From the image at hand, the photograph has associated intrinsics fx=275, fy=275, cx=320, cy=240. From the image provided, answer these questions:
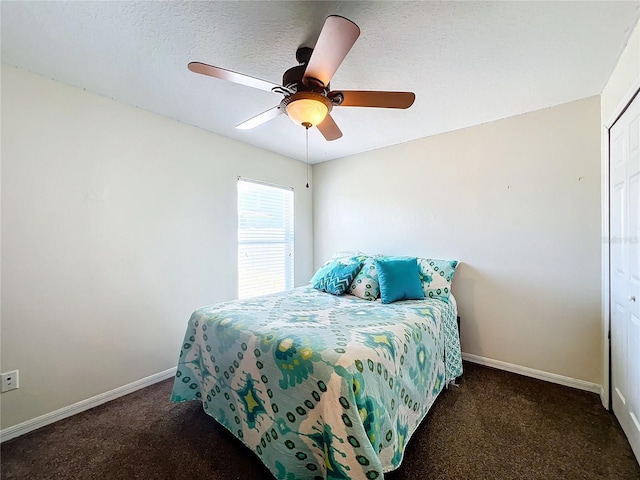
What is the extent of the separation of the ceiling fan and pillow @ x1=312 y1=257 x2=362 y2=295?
1.50 meters

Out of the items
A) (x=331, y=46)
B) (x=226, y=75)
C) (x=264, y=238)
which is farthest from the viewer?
(x=264, y=238)

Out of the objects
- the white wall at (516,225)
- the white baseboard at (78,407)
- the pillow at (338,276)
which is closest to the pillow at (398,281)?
the pillow at (338,276)

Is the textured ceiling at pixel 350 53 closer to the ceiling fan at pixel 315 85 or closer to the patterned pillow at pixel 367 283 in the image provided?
the ceiling fan at pixel 315 85

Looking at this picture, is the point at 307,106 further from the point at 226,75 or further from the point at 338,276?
the point at 338,276

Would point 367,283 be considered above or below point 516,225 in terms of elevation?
below

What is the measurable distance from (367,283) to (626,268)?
1674 mm

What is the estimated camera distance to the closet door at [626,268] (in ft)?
4.97

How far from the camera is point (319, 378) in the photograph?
1238 millimetres

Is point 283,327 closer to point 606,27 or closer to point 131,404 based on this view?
point 131,404

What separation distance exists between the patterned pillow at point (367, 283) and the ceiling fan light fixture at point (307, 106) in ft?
4.91

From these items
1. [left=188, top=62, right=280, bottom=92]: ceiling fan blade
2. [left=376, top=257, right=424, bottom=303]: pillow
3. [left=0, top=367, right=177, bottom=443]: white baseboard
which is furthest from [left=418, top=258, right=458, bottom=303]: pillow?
[left=0, top=367, right=177, bottom=443]: white baseboard

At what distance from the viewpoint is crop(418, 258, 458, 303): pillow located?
2463 mm

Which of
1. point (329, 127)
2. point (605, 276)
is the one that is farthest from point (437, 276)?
point (329, 127)

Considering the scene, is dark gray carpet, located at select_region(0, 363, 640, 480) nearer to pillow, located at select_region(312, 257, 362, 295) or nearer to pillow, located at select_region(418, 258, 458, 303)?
pillow, located at select_region(418, 258, 458, 303)
